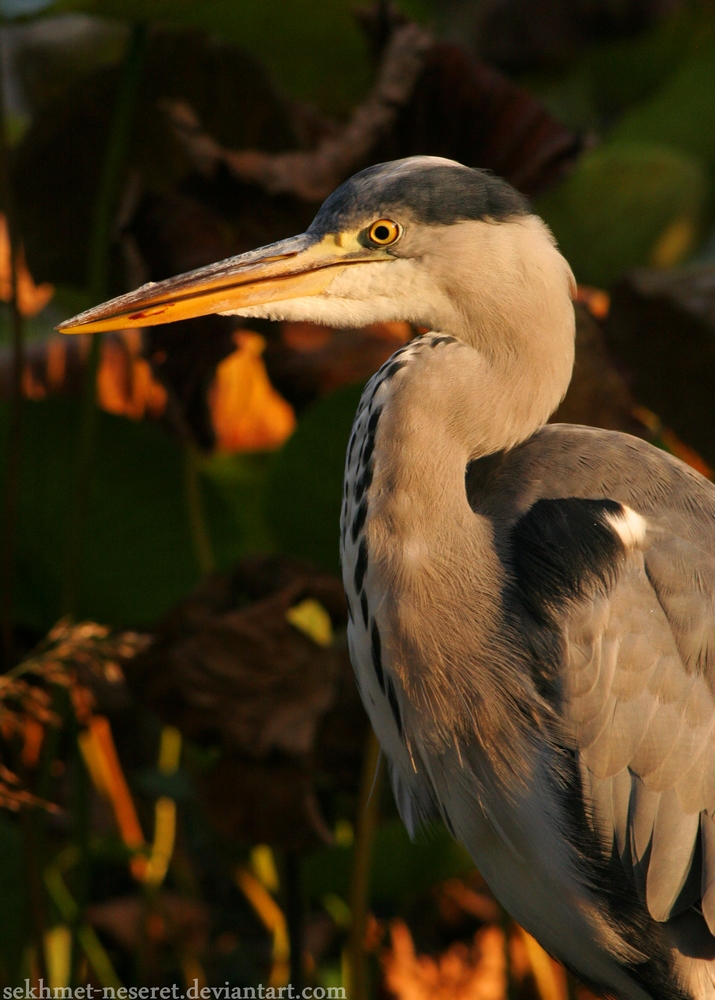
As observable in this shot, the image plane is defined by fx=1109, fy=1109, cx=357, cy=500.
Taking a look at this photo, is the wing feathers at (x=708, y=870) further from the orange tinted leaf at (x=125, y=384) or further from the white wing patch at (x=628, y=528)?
the orange tinted leaf at (x=125, y=384)

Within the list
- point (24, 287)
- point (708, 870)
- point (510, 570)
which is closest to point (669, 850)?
point (708, 870)

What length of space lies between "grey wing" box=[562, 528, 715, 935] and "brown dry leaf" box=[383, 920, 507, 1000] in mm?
934

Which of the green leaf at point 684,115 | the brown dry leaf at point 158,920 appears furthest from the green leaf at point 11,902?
the green leaf at point 684,115

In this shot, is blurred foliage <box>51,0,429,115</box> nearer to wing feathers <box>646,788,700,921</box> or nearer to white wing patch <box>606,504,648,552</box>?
white wing patch <box>606,504,648,552</box>

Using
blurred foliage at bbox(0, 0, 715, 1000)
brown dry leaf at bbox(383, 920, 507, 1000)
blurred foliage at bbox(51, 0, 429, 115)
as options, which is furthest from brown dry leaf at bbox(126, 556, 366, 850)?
blurred foliage at bbox(51, 0, 429, 115)

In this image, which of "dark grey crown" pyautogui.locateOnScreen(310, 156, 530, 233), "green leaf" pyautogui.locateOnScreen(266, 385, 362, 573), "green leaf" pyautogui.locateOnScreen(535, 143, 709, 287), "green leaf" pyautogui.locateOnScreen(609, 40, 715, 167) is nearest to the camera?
"dark grey crown" pyautogui.locateOnScreen(310, 156, 530, 233)

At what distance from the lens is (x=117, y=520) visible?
2156 millimetres

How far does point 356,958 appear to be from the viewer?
6.08 ft

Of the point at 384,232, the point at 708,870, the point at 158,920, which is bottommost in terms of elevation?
the point at 158,920

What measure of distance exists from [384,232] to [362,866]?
1.03 meters

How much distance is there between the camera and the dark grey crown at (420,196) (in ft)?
4.34

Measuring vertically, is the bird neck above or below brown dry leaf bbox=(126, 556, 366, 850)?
above

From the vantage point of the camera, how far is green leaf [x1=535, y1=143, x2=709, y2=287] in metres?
2.71

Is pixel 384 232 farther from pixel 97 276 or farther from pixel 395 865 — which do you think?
pixel 395 865
